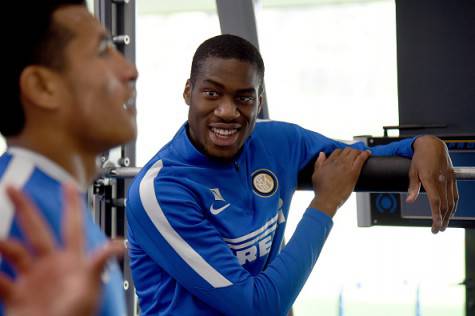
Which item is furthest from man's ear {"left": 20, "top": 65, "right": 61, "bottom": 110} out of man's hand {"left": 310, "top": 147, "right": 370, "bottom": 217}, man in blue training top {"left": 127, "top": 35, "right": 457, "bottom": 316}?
man's hand {"left": 310, "top": 147, "right": 370, "bottom": 217}

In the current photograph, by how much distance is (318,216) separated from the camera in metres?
1.39

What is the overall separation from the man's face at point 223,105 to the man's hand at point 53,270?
2.63 ft

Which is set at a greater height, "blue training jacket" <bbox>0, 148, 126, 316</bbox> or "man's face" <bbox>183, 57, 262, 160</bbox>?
"man's face" <bbox>183, 57, 262, 160</bbox>

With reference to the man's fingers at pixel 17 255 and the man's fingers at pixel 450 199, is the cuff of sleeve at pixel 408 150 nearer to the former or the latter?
the man's fingers at pixel 450 199

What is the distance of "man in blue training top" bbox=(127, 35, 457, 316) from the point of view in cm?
135

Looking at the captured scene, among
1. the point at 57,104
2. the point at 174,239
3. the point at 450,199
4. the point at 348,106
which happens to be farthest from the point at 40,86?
the point at 348,106

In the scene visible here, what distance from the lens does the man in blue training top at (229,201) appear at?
1348 millimetres

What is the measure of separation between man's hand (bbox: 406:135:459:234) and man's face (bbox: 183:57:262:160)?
12.9 inches

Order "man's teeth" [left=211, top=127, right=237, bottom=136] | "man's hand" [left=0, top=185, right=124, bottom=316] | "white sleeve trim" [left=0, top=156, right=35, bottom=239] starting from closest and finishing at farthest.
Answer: "man's hand" [left=0, top=185, right=124, bottom=316] → "white sleeve trim" [left=0, top=156, right=35, bottom=239] → "man's teeth" [left=211, top=127, right=237, bottom=136]

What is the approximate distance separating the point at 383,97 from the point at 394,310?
179 cm

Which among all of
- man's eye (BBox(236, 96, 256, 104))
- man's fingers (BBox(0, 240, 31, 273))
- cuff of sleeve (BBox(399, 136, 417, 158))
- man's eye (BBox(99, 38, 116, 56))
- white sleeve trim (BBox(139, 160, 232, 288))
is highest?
man's eye (BBox(99, 38, 116, 56))

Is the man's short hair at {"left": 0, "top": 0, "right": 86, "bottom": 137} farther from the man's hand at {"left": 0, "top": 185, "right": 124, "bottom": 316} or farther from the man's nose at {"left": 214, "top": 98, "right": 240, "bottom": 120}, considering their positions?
the man's nose at {"left": 214, "top": 98, "right": 240, "bottom": 120}

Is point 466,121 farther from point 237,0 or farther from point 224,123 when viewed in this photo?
point 224,123

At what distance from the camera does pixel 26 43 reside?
81cm
